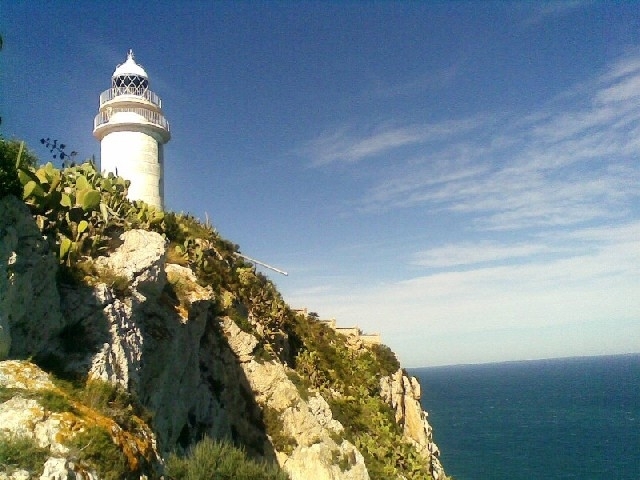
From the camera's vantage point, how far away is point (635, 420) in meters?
92.3

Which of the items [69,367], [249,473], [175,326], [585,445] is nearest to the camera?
[69,367]

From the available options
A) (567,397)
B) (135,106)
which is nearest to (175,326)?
(135,106)

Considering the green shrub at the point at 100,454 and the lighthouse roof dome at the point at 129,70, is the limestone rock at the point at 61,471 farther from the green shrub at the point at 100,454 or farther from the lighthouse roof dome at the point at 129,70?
the lighthouse roof dome at the point at 129,70

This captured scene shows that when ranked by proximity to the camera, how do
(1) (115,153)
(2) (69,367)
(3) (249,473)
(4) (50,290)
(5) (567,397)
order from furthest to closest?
1. (5) (567,397)
2. (1) (115,153)
3. (3) (249,473)
4. (4) (50,290)
5. (2) (69,367)

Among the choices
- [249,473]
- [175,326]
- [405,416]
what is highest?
[175,326]

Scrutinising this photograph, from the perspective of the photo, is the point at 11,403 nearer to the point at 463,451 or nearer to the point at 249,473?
the point at 249,473

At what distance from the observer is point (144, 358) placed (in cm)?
1133

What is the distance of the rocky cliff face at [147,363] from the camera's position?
6688 mm

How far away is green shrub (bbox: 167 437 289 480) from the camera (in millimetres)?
9023

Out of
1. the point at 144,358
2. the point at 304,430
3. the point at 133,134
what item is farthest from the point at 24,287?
the point at 133,134

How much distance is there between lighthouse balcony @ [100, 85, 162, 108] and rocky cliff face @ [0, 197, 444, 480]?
11299mm

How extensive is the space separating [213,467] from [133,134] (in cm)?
1787

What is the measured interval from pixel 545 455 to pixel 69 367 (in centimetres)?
7652

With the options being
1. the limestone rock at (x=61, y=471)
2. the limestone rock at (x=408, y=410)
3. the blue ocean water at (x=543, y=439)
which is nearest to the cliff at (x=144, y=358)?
the limestone rock at (x=61, y=471)
